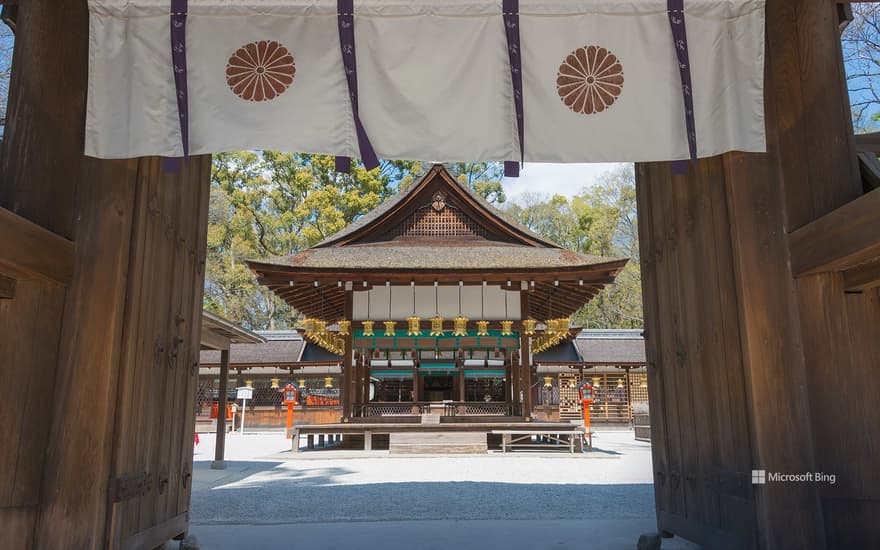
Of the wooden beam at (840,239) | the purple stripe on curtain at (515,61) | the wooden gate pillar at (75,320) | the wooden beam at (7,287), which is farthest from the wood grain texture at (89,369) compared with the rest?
the wooden beam at (840,239)

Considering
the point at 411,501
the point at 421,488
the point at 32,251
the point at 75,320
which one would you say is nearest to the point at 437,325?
the point at 421,488

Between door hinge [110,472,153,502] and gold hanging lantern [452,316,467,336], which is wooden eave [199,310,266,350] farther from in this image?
door hinge [110,472,153,502]

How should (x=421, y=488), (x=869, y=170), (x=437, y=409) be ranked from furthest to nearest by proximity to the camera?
(x=437, y=409) < (x=421, y=488) < (x=869, y=170)

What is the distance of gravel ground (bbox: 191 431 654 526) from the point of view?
6.20m

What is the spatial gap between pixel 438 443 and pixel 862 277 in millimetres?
11222

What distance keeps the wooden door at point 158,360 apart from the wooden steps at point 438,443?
939cm

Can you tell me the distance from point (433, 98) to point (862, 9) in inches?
249

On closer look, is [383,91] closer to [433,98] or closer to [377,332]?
[433,98]

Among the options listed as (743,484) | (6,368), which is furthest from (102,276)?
(743,484)

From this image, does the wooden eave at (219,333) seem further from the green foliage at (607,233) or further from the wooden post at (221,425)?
the green foliage at (607,233)

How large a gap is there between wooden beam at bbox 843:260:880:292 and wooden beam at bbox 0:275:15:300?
14.5ft

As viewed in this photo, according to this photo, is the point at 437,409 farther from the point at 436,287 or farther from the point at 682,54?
the point at 682,54

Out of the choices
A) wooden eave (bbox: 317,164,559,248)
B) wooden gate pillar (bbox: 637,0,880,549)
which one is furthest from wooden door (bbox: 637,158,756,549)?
wooden eave (bbox: 317,164,559,248)

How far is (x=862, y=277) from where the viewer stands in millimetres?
3309
